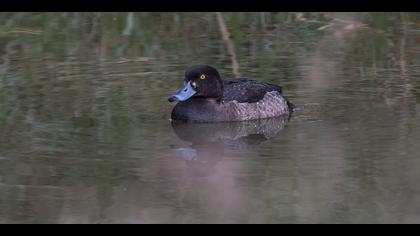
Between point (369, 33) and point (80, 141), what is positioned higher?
point (80, 141)

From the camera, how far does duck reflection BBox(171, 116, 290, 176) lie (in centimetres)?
924

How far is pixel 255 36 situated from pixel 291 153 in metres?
5.38

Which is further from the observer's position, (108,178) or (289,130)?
Answer: (289,130)

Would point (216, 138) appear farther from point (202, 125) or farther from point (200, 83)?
point (200, 83)

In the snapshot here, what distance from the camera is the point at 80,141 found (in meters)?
A: 9.55

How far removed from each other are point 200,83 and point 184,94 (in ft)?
0.69

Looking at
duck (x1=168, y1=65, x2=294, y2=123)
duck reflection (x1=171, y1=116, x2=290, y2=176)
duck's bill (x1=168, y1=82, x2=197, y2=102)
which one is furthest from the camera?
duck (x1=168, y1=65, x2=294, y2=123)

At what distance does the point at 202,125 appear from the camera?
10.7 metres

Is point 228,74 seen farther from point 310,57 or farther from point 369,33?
point 369,33

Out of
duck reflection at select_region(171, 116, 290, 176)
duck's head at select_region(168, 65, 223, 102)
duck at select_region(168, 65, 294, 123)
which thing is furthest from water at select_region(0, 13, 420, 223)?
duck's head at select_region(168, 65, 223, 102)

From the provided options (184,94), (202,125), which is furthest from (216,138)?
(184,94)

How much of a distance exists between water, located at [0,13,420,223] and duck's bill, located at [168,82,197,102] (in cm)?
23

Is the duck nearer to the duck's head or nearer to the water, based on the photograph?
the duck's head
